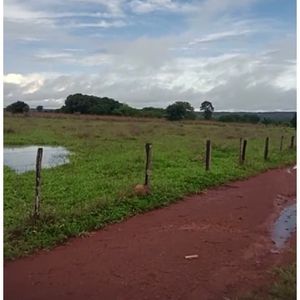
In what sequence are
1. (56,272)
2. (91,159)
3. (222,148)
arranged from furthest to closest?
(222,148)
(91,159)
(56,272)

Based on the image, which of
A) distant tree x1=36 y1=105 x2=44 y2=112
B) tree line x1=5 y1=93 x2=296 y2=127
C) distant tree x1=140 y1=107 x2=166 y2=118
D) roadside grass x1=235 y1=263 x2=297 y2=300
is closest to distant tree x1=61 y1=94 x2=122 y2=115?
tree line x1=5 y1=93 x2=296 y2=127

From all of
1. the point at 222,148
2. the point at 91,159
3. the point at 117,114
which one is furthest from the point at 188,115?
the point at 222,148

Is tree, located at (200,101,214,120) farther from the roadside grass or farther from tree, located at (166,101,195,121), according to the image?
the roadside grass

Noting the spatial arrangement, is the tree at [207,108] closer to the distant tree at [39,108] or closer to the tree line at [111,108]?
the tree line at [111,108]

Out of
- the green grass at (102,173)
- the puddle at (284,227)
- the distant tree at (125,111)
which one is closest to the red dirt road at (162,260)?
the puddle at (284,227)

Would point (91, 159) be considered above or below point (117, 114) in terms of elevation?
below

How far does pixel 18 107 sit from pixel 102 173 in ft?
19.3

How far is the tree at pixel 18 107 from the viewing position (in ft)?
6.44

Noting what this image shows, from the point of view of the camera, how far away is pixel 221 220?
4969mm

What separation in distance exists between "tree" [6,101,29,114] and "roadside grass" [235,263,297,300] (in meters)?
1.55

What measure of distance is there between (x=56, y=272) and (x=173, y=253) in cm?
98

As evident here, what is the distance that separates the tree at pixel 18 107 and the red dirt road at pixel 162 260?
0.78 metres

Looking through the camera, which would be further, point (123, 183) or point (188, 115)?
point (123, 183)

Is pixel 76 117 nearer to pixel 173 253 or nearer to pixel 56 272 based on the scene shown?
pixel 56 272
